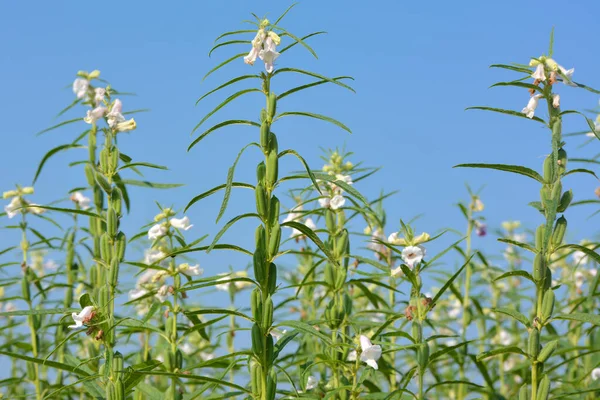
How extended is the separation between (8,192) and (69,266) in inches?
30.0

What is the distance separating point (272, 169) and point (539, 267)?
1.18 metres

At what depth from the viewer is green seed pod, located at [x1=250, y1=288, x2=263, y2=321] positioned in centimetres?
287

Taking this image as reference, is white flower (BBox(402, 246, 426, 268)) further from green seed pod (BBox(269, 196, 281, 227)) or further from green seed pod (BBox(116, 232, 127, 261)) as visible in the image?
green seed pod (BBox(116, 232, 127, 261))

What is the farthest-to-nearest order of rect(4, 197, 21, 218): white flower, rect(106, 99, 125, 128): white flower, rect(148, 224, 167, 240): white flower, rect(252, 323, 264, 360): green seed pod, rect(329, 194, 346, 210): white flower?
rect(4, 197, 21, 218): white flower < rect(329, 194, 346, 210): white flower < rect(148, 224, 167, 240): white flower < rect(106, 99, 125, 128): white flower < rect(252, 323, 264, 360): green seed pod

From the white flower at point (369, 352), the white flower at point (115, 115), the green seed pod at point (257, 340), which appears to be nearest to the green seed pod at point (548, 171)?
the white flower at point (369, 352)

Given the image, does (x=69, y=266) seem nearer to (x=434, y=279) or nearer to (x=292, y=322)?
(x=434, y=279)

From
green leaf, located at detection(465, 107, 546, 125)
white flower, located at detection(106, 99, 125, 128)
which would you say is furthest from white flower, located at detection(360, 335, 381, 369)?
white flower, located at detection(106, 99, 125, 128)

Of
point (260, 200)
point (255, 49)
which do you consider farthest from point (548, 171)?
point (255, 49)

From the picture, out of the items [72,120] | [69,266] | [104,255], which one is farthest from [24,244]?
[104,255]

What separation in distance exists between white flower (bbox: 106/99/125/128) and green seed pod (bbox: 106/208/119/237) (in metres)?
0.62

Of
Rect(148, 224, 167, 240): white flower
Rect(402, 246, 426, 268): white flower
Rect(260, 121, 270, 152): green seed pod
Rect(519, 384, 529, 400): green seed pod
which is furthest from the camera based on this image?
Rect(148, 224, 167, 240): white flower

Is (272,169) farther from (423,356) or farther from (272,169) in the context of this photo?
(423,356)

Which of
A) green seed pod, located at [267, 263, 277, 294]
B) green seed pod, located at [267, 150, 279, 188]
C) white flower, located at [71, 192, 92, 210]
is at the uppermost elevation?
white flower, located at [71, 192, 92, 210]

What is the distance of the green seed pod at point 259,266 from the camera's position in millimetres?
2857
